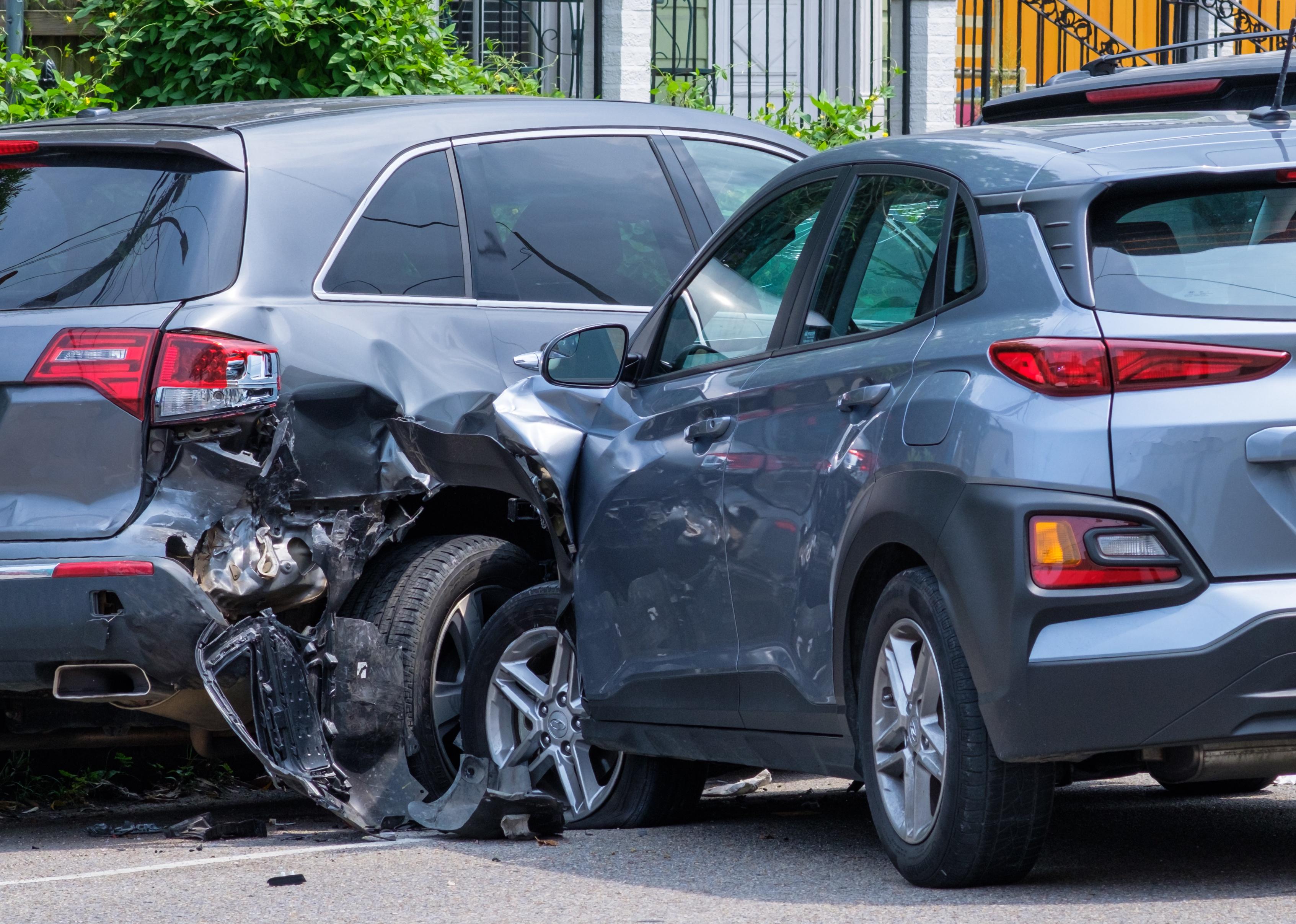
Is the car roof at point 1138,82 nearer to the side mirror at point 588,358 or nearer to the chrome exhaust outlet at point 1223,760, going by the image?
the side mirror at point 588,358

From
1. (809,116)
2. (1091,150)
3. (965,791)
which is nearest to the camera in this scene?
(965,791)

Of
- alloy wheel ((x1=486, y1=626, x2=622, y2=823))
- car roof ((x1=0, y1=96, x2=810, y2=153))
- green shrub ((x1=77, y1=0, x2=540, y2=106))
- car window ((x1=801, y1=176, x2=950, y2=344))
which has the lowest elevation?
alloy wheel ((x1=486, y1=626, x2=622, y2=823))

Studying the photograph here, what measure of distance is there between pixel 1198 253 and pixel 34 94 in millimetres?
6158

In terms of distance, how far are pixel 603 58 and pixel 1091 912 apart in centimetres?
1075

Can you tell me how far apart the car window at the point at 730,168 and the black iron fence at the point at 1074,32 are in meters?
7.31

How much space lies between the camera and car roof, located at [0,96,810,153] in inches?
238

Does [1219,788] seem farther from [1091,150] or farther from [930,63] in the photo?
[930,63]

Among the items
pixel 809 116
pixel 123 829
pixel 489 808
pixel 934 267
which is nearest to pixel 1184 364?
pixel 934 267

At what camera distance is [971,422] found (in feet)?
13.4

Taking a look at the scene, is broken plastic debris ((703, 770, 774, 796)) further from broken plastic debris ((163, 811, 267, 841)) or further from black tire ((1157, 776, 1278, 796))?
broken plastic debris ((163, 811, 267, 841))

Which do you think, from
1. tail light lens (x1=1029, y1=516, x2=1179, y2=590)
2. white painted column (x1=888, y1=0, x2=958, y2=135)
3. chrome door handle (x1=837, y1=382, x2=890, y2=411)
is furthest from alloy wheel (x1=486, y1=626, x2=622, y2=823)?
white painted column (x1=888, y1=0, x2=958, y2=135)

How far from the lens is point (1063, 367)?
3.99m

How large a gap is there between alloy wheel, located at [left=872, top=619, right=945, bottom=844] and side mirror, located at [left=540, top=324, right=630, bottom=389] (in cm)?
162

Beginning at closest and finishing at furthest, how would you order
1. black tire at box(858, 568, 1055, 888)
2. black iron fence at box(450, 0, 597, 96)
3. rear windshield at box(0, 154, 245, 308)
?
black tire at box(858, 568, 1055, 888), rear windshield at box(0, 154, 245, 308), black iron fence at box(450, 0, 597, 96)
